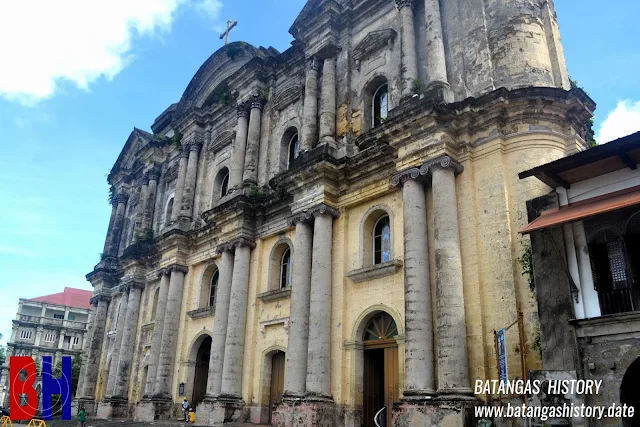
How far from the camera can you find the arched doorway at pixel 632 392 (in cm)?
864

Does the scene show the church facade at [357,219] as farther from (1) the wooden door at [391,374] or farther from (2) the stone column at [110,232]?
(2) the stone column at [110,232]

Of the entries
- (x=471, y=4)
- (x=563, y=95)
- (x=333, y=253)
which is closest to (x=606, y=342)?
(x=563, y=95)

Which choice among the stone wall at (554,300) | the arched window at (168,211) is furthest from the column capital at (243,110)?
the stone wall at (554,300)

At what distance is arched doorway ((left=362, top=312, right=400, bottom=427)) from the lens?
45.1ft

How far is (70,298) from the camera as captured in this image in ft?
212

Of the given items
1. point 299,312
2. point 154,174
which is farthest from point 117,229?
point 299,312

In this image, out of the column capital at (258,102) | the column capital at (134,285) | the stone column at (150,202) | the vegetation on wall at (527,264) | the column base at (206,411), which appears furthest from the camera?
the stone column at (150,202)

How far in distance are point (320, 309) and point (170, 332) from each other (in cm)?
926

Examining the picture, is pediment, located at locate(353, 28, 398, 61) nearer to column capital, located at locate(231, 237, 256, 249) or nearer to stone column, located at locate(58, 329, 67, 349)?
column capital, located at locate(231, 237, 256, 249)

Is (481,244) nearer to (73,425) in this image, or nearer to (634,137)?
(634,137)

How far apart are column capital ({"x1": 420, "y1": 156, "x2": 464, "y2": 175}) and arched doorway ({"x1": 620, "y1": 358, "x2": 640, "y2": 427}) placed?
5951 millimetres

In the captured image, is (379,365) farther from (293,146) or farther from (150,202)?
(150,202)

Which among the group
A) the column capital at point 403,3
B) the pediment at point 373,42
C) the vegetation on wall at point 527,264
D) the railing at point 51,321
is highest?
the column capital at point 403,3

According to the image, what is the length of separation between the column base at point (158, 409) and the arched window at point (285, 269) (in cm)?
701
